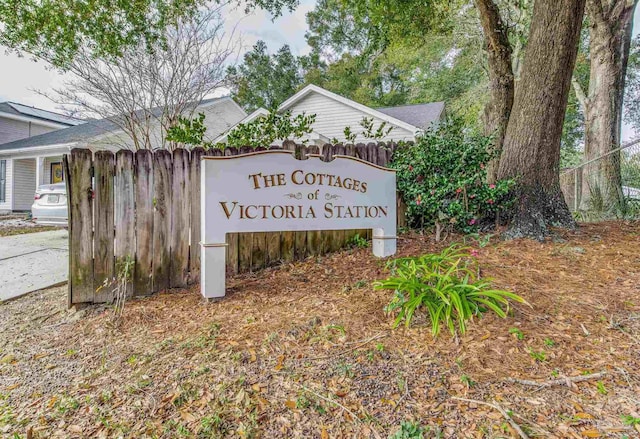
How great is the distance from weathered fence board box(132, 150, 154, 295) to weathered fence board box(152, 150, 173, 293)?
3 centimetres

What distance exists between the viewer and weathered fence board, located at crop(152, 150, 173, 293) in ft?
10.5

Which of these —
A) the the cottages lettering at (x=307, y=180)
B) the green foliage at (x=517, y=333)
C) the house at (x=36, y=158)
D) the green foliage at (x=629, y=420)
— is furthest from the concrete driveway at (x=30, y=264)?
the house at (x=36, y=158)

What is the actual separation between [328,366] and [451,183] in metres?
2.50

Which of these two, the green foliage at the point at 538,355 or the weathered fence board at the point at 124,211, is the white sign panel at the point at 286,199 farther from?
the green foliage at the point at 538,355

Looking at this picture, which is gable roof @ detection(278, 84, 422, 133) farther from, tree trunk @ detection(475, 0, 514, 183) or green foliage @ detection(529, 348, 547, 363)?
green foliage @ detection(529, 348, 547, 363)

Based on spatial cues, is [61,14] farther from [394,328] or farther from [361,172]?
[394,328]

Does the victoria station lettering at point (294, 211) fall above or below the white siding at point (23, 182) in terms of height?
below

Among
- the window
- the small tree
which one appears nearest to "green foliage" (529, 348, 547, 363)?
the small tree

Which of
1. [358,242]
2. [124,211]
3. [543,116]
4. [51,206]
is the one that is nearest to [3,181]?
[51,206]

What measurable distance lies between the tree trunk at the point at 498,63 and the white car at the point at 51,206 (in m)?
8.36

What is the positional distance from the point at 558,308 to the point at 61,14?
28.4ft

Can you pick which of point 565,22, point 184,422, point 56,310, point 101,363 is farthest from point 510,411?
point 565,22

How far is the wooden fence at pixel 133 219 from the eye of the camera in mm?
3029

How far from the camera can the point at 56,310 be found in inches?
121
